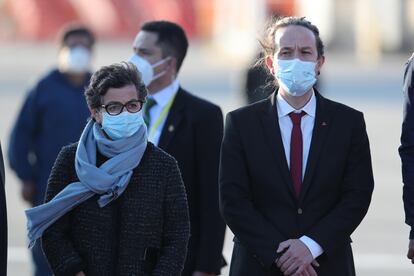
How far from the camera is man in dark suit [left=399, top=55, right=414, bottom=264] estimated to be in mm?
6016

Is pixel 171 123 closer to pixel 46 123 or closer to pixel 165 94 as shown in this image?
pixel 165 94

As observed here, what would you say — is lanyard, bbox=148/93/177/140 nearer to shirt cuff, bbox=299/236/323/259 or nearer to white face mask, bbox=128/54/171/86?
white face mask, bbox=128/54/171/86

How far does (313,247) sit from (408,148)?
0.83 metres

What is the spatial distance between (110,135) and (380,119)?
15.7 metres

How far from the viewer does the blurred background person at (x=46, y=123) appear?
29.4ft

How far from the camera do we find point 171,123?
22.4 feet

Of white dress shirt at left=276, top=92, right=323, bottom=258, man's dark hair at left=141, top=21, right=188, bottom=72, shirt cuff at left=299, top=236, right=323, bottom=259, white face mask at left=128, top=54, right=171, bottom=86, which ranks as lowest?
shirt cuff at left=299, top=236, right=323, bottom=259

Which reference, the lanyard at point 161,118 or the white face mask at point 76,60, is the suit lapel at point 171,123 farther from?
the white face mask at point 76,60

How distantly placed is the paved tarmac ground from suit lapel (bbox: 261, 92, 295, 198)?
4.69 meters

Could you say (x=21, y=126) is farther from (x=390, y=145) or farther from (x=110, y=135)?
(x=390, y=145)

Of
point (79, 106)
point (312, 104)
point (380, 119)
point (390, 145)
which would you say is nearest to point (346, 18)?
point (380, 119)

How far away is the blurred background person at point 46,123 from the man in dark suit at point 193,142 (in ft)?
6.56

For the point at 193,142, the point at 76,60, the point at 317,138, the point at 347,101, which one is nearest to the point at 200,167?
the point at 193,142

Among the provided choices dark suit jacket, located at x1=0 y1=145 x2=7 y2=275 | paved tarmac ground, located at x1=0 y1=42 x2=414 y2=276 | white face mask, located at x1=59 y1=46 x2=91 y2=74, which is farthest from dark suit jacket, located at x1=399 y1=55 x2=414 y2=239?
paved tarmac ground, located at x1=0 y1=42 x2=414 y2=276
